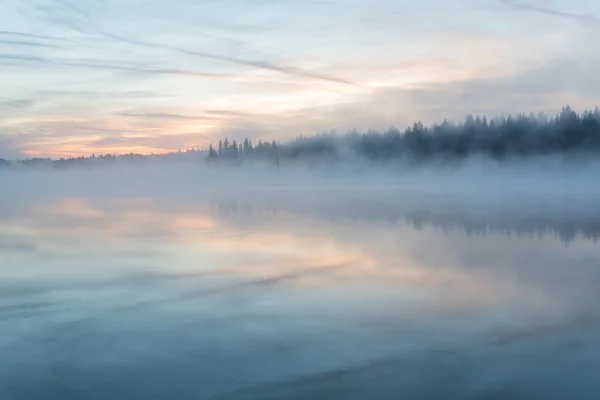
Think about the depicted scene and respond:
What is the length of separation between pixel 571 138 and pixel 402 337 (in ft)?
240

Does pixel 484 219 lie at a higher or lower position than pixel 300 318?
lower

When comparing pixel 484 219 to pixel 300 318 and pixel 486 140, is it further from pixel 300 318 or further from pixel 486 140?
pixel 486 140

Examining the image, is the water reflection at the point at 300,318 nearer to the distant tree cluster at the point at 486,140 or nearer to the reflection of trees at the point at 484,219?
the reflection of trees at the point at 484,219

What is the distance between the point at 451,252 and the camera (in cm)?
1376

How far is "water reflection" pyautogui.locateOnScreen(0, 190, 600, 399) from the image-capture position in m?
5.84

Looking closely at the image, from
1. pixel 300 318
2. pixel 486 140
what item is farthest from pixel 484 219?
pixel 486 140

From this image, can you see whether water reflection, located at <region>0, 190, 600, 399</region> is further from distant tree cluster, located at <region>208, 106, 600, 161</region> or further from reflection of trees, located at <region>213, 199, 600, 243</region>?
distant tree cluster, located at <region>208, 106, 600, 161</region>

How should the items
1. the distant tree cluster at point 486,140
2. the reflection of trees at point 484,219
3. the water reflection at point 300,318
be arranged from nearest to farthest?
the water reflection at point 300,318
the reflection of trees at point 484,219
the distant tree cluster at point 486,140

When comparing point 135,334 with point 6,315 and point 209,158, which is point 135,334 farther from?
point 209,158

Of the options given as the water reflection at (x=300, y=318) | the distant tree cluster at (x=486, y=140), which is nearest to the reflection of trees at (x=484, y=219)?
the water reflection at (x=300, y=318)

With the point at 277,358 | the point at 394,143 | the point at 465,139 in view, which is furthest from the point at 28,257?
the point at 394,143

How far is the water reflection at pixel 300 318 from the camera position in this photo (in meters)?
5.84

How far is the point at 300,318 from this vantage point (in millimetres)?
8031

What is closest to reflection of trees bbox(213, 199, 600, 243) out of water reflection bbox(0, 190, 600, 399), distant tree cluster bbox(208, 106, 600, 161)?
water reflection bbox(0, 190, 600, 399)
